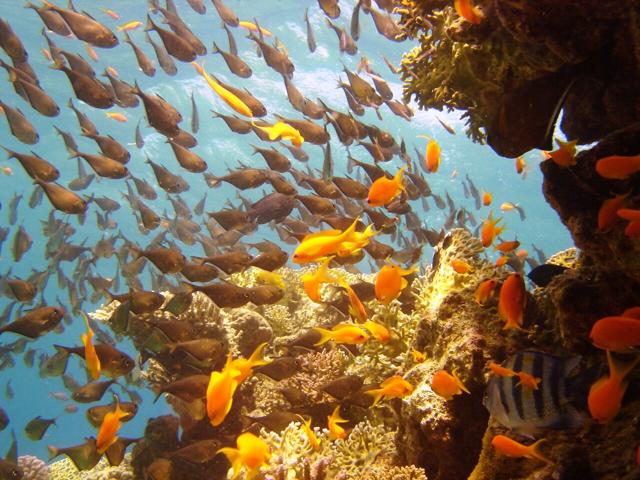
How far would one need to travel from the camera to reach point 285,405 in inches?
222

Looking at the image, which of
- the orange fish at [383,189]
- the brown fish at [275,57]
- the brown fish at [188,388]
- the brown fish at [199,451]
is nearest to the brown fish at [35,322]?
the brown fish at [188,388]

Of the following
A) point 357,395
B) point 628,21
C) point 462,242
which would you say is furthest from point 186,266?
point 628,21

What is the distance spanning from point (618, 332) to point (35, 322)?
19.9ft

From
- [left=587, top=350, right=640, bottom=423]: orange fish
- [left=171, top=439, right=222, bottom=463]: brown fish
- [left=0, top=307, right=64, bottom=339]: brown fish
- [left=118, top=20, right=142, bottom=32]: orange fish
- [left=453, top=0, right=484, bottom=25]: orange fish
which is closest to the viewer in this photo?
[left=587, top=350, right=640, bottom=423]: orange fish

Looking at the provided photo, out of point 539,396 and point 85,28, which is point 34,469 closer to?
point 85,28

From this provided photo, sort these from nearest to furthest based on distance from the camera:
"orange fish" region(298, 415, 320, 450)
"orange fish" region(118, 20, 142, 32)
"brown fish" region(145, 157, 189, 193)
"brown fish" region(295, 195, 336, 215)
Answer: "orange fish" region(298, 415, 320, 450) → "brown fish" region(295, 195, 336, 215) → "brown fish" region(145, 157, 189, 193) → "orange fish" region(118, 20, 142, 32)

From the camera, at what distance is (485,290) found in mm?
3465

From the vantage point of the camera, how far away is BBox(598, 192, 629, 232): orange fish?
2354 millimetres

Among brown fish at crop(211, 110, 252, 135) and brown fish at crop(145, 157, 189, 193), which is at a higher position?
brown fish at crop(211, 110, 252, 135)

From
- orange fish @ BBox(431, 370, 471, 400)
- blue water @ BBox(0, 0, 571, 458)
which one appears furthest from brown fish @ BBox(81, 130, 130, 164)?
blue water @ BBox(0, 0, 571, 458)

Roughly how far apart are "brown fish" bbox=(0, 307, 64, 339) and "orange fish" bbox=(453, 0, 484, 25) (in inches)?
224

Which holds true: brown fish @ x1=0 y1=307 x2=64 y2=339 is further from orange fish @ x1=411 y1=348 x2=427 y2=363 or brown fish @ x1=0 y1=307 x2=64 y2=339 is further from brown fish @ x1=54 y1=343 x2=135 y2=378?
orange fish @ x1=411 y1=348 x2=427 y2=363

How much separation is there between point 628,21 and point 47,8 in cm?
827

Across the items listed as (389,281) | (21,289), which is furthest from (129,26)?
(389,281)
